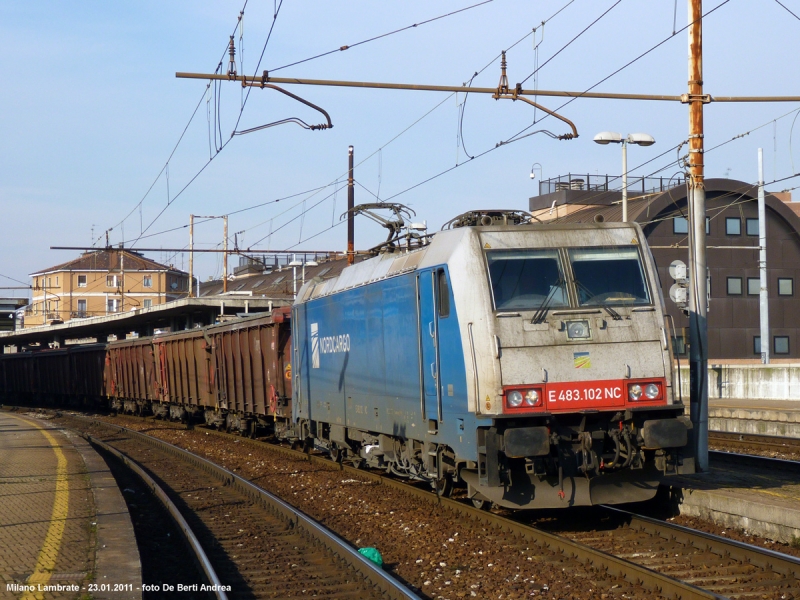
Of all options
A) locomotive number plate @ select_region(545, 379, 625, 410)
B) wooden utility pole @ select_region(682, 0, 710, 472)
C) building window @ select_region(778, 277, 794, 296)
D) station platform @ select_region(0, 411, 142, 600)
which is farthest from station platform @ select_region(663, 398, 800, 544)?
building window @ select_region(778, 277, 794, 296)

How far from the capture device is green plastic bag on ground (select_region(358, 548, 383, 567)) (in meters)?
8.60

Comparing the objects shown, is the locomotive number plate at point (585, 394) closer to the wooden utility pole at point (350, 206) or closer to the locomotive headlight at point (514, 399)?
the locomotive headlight at point (514, 399)

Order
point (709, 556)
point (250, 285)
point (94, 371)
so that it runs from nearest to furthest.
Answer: point (709, 556)
point (94, 371)
point (250, 285)

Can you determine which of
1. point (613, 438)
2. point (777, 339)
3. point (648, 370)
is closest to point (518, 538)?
point (613, 438)

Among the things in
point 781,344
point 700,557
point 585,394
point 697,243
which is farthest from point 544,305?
point 781,344

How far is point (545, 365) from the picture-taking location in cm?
916

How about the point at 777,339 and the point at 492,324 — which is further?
the point at 777,339

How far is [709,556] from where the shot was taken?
8164mm

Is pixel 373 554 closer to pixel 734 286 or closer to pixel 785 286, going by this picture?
pixel 734 286

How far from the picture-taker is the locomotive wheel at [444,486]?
36.6 ft

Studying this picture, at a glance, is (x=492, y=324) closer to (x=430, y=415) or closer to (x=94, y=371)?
(x=430, y=415)

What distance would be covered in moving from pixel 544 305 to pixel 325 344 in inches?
246

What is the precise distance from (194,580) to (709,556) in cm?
465

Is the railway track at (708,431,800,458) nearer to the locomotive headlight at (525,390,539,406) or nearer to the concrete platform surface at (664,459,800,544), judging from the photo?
the concrete platform surface at (664,459,800,544)
